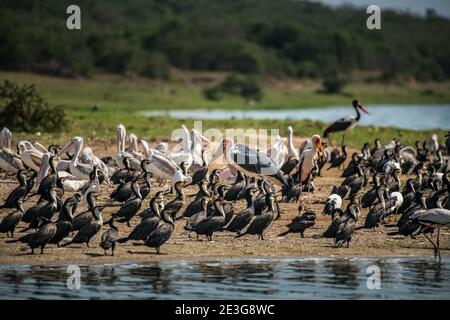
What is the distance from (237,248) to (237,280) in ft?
5.46

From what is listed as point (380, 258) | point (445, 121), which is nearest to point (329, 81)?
point (445, 121)

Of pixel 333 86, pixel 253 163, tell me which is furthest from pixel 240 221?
pixel 333 86

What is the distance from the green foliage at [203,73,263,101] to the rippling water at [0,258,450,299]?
3555cm

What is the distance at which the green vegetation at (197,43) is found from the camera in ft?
171

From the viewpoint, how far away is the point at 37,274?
11602 millimetres

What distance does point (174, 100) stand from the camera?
45.0 metres

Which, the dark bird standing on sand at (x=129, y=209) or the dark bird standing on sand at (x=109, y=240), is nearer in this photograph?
the dark bird standing on sand at (x=109, y=240)

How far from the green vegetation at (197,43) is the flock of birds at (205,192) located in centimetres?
2931

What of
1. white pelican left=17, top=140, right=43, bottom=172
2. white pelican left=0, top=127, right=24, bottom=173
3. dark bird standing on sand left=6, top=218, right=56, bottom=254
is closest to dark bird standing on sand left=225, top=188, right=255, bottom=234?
dark bird standing on sand left=6, top=218, right=56, bottom=254

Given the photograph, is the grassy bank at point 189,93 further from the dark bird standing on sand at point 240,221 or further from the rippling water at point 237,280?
the rippling water at point 237,280

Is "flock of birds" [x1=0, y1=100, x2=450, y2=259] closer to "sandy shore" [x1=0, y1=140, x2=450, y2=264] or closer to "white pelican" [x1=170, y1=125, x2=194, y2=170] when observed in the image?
"white pelican" [x1=170, y1=125, x2=194, y2=170]

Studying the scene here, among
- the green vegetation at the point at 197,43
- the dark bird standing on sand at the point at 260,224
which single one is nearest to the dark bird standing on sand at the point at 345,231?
the dark bird standing on sand at the point at 260,224

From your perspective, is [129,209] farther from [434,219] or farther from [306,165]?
[306,165]

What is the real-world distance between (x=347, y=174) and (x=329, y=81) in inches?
1417
